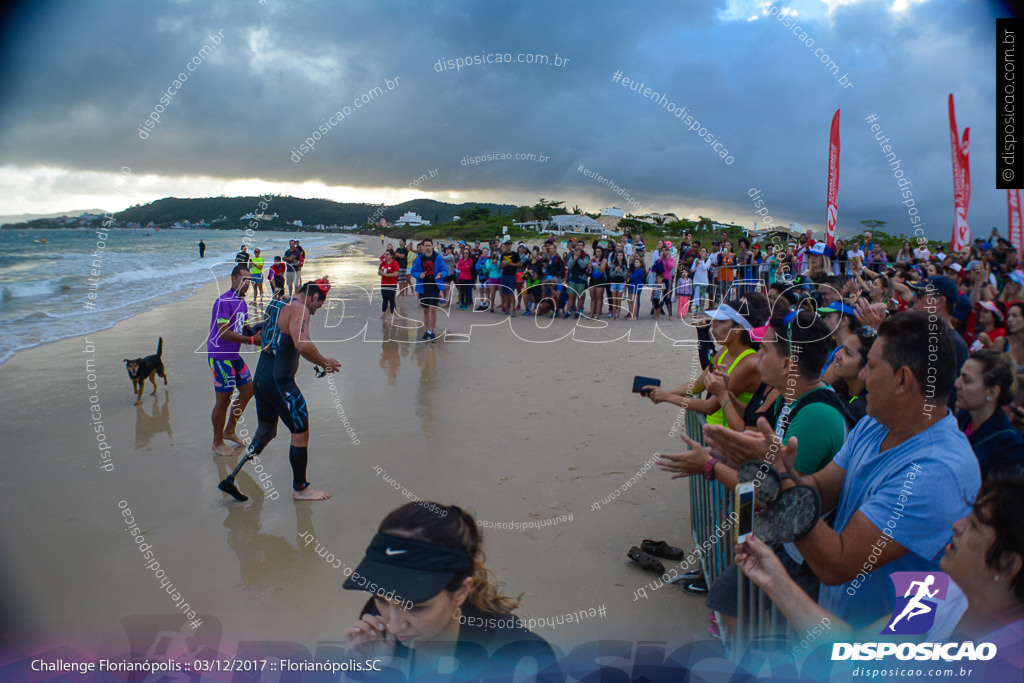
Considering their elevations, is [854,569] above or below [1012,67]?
below

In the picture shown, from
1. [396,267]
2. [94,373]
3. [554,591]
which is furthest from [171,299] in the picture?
[554,591]

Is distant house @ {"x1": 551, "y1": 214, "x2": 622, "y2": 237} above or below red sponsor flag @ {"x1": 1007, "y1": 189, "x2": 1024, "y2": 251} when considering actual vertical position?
above

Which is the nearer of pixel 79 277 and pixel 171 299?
pixel 171 299

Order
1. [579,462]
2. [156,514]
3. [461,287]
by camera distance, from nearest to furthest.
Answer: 1. [156,514]
2. [579,462]
3. [461,287]

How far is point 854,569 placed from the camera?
1794 millimetres

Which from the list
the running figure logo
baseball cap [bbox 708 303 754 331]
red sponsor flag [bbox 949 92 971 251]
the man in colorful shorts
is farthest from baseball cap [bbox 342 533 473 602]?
red sponsor flag [bbox 949 92 971 251]

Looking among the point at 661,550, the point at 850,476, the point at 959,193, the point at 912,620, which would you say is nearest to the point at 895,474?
the point at 850,476

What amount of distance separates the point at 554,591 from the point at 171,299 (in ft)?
58.3

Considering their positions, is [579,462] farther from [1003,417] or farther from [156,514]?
[156,514]

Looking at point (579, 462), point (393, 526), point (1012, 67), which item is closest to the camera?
point (393, 526)

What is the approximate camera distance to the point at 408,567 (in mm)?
1738

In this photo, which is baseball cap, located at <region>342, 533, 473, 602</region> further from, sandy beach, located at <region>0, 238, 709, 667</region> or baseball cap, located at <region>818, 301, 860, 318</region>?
baseball cap, located at <region>818, 301, 860, 318</region>

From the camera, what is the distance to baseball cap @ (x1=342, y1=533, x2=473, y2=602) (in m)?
1.71

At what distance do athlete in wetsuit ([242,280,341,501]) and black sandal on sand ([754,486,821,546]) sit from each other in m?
4.05
